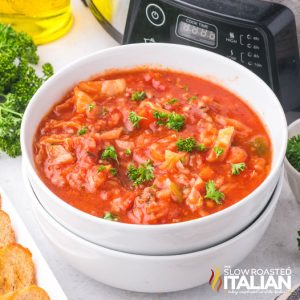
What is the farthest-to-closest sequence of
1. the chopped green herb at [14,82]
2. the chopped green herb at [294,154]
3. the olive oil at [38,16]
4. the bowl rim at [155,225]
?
the olive oil at [38,16]
the chopped green herb at [14,82]
the chopped green herb at [294,154]
the bowl rim at [155,225]

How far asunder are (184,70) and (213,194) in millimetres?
824

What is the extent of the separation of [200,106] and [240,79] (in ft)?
0.73

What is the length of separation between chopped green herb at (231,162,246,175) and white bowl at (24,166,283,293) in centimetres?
16

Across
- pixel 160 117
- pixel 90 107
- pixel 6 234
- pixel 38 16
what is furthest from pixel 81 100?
pixel 38 16

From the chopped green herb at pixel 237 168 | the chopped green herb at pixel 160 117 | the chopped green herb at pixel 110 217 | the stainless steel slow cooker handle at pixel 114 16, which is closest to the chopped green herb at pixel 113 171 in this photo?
the chopped green herb at pixel 110 217

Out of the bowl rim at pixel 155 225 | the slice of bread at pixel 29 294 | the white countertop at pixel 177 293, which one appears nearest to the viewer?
the bowl rim at pixel 155 225

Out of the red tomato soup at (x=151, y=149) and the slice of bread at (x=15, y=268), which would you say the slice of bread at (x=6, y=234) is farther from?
the red tomato soup at (x=151, y=149)

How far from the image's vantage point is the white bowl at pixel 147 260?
7.39 feet

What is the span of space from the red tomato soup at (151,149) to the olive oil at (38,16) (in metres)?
1.09

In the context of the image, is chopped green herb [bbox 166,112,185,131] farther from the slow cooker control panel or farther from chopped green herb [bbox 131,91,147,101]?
the slow cooker control panel

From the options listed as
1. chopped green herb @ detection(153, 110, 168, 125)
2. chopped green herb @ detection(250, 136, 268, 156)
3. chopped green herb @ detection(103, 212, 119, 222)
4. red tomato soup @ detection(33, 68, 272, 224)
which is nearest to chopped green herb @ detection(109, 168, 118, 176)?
red tomato soup @ detection(33, 68, 272, 224)

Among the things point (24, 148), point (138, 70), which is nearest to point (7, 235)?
point (24, 148)

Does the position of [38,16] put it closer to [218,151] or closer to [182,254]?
[218,151]

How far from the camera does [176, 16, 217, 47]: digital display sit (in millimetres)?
2979
